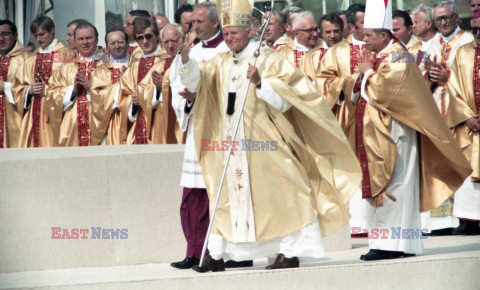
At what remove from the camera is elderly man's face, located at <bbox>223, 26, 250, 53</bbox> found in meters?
6.25

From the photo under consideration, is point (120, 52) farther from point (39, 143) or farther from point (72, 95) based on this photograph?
point (39, 143)

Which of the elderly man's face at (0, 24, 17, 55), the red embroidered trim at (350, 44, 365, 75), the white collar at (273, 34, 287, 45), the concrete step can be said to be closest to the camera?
the concrete step

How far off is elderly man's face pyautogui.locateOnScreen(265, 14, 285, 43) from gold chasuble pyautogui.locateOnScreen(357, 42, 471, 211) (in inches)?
150

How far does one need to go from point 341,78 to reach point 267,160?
2.82 metres

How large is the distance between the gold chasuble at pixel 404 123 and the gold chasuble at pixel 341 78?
1.75 m

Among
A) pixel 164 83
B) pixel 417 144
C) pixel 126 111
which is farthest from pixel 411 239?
pixel 126 111

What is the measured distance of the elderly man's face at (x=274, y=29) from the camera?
10.5m

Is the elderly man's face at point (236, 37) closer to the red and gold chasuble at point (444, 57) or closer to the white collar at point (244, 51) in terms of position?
the white collar at point (244, 51)

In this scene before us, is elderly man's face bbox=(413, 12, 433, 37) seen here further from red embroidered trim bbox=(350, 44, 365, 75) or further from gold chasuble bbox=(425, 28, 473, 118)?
red embroidered trim bbox=(350, 44, 365, 75)

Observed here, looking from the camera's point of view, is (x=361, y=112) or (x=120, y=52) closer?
(x=361, y=112)

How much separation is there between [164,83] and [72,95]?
72.6 inches

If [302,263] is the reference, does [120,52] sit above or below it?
above

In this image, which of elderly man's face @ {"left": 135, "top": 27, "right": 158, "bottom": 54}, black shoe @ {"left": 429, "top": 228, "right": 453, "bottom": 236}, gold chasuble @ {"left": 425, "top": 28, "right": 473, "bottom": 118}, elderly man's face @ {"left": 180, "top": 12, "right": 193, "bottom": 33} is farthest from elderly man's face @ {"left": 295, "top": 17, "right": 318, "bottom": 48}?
black shoe @ {"left": 429, "top": 228, "right": 453, "bottom": 236}

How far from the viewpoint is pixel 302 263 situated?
677cm
